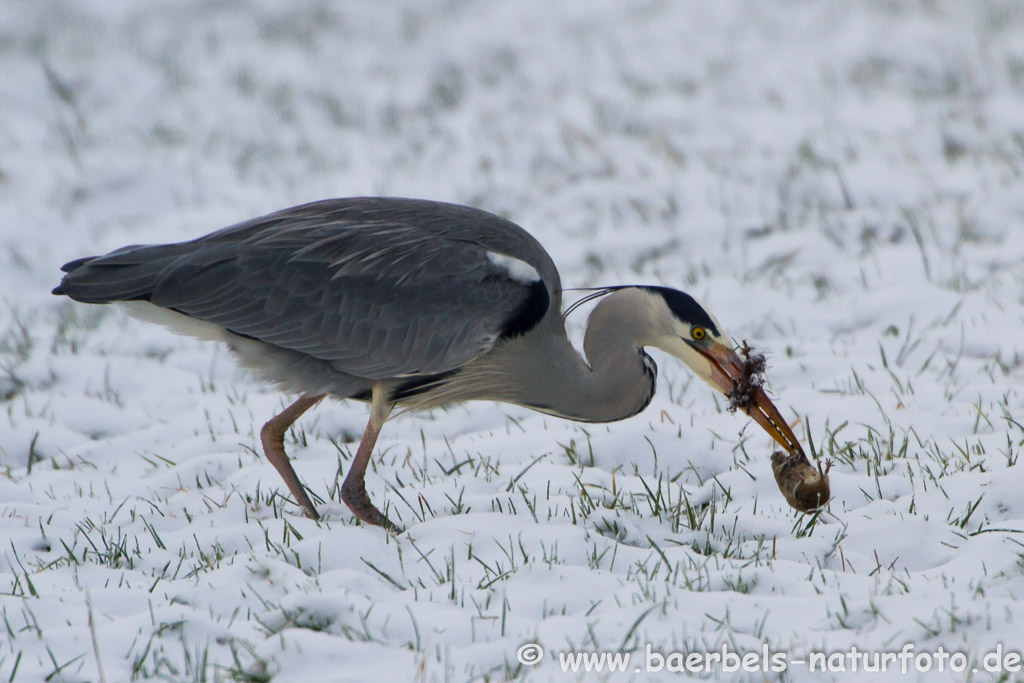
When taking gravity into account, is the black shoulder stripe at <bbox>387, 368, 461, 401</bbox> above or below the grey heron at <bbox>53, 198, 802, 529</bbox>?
below

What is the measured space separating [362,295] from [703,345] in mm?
1232

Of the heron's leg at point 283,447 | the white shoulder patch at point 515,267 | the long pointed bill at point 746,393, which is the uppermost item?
the white shoulder patch at point 515,267

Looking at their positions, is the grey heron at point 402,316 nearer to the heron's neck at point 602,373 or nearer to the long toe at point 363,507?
the heron's neck at point 602,373

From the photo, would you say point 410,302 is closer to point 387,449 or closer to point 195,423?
point 387,449

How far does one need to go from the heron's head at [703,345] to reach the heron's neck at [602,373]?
9cm

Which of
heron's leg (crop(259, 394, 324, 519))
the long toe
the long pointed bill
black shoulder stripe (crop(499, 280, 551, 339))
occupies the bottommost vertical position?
the long toe

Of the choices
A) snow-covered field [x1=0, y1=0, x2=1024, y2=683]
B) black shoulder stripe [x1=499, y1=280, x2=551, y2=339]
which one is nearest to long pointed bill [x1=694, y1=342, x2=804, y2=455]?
snow-covered field [x1=0, y1=0, x2=1024, y2=683]

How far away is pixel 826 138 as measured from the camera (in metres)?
8.86

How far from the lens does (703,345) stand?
405cm

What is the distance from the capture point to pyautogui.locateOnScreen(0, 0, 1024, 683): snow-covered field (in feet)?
9.07

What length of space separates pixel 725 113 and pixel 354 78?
4.11 metres

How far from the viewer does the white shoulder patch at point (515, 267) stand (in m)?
3.97

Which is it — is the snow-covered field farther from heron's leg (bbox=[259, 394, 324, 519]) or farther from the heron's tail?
the heron's tail

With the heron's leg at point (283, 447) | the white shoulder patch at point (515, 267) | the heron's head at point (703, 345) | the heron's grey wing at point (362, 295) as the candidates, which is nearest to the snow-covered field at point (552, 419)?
the heron's leg at point (283, 447)
